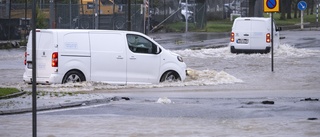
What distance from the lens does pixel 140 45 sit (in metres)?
21.7

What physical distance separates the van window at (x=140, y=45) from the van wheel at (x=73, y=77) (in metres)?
1.61

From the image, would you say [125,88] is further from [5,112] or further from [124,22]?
[124,22]

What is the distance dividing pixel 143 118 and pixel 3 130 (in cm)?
278

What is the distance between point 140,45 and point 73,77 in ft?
7.02

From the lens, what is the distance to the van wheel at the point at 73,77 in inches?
819

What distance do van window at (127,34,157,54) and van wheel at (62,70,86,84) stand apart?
5.29 ft

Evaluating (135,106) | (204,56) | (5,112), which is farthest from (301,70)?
(5,112)

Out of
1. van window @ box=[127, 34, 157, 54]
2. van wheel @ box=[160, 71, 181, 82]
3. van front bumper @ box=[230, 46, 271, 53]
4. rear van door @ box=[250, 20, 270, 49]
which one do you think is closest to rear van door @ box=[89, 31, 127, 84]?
van window @ box=[127, 34, 157, 54]

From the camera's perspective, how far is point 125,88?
2083cm

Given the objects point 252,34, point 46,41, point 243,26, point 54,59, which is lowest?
point 54,59

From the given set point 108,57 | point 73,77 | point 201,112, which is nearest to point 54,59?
point 73,77

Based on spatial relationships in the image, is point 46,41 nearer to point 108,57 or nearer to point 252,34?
point 108,57

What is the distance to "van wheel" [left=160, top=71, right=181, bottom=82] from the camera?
72.2 ft

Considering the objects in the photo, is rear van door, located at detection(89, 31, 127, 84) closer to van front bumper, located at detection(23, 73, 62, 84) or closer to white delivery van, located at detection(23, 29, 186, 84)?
white delivery van, located at detection(23, 29, 186, 84)
